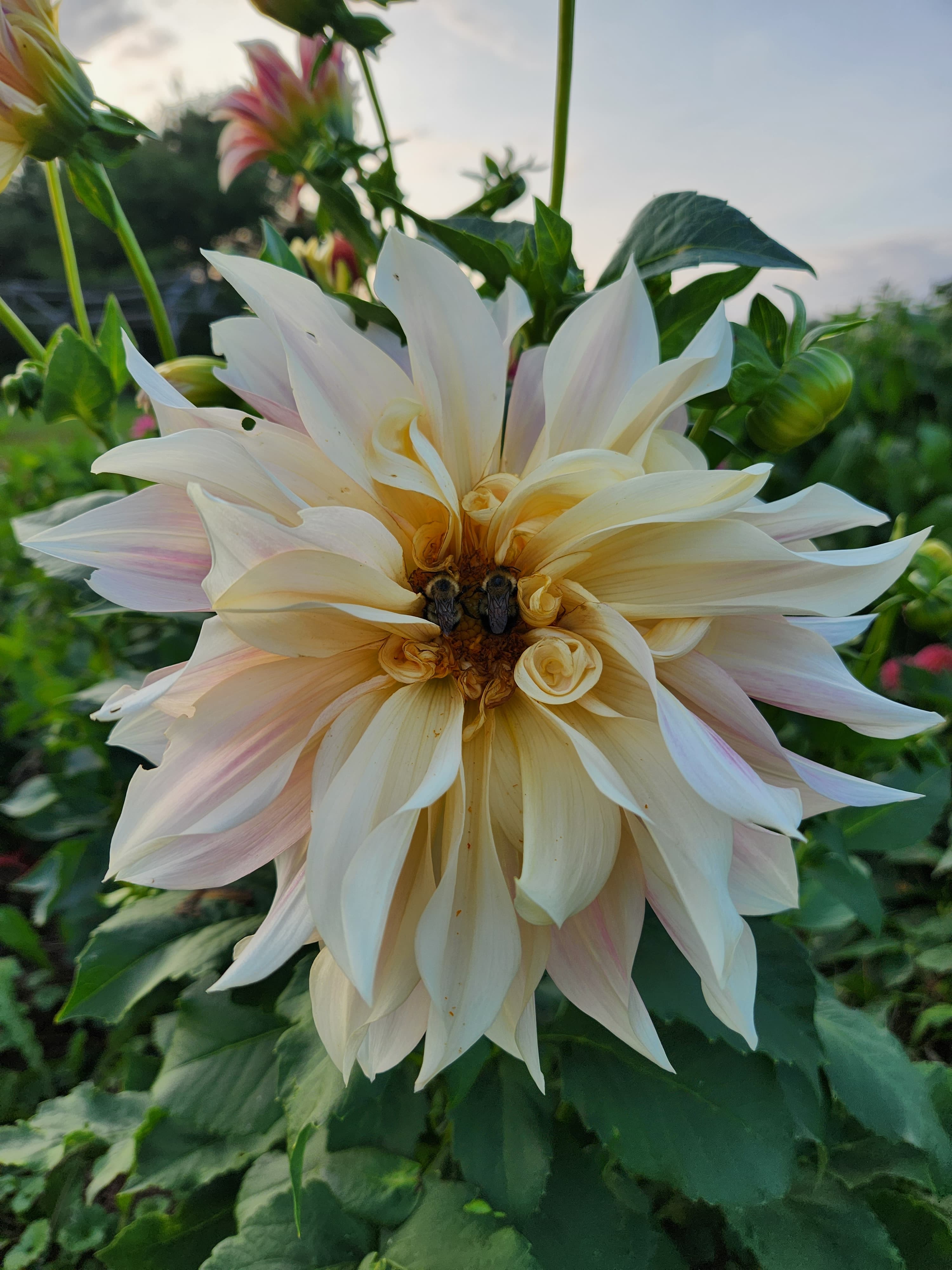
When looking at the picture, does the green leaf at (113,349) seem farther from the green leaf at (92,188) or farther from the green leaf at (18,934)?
the green leaf at (18,934)

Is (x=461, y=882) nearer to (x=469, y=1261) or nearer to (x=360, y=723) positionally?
(x=360, y=723)

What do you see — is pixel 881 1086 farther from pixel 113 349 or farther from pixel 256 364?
pixel 113 349

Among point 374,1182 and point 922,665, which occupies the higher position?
point 922,665

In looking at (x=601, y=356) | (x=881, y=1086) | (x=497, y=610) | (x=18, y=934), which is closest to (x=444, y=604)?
(x=497, y=610)

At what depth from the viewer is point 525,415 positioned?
405 mm

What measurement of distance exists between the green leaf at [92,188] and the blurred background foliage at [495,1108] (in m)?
0.16

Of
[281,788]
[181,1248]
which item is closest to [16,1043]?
[181,1248]

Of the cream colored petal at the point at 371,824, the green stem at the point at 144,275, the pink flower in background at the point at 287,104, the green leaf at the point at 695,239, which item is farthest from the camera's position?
the pink flower in background at the point at 287,104

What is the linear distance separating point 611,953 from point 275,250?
44cm

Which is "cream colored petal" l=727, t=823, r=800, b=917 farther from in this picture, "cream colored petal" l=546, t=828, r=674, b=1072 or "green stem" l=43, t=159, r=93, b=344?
"green stem" l=43, t=159, r=93, b=344

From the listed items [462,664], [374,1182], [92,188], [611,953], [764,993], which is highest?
[92,188]

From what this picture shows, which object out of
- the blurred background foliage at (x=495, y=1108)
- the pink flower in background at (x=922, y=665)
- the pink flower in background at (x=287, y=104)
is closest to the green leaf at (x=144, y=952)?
the blurred background foliage at (x=495, y=1108)

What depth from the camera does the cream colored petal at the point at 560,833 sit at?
1.00 ft

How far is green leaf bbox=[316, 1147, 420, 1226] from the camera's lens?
49 cm
